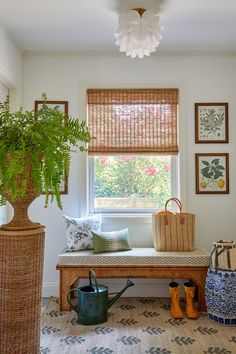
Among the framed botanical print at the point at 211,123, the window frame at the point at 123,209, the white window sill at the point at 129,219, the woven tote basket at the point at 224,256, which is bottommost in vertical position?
the woven tote basket at the point at 224,256

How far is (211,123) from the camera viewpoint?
3.53m

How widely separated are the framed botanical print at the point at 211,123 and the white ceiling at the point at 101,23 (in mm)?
619

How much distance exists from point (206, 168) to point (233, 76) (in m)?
1.08

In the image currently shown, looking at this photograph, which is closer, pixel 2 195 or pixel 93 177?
pixel 2 195

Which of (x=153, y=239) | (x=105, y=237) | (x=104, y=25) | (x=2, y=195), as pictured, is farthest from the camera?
(x=153, y=239)

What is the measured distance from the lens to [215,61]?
140 inches

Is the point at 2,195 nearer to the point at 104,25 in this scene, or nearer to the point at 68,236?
the point at 68,236

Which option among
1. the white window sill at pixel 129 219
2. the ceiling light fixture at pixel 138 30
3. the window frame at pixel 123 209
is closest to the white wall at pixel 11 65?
the window frame at pixel 123 209

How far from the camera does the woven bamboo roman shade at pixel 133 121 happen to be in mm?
3506

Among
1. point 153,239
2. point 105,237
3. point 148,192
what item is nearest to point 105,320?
point 105,237

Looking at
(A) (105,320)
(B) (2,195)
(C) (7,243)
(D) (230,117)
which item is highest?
(D) (230,117)

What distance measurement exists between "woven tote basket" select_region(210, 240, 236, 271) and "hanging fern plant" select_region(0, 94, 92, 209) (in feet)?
6.04

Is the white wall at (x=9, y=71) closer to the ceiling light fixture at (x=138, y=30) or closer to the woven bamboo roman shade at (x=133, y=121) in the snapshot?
the woven bamboo roman shade at (x=133, y=121)

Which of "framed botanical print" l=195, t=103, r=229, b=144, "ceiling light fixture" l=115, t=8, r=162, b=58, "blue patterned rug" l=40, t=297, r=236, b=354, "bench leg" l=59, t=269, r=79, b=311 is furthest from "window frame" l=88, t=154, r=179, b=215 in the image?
"ceiling light fixture" l=115, t=8, r=162, b=58
